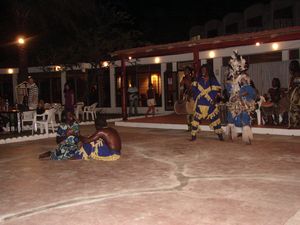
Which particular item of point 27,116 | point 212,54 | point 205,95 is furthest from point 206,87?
point 212,54

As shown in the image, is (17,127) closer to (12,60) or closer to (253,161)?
(253,161)

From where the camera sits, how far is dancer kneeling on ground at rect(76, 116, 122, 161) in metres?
7.89

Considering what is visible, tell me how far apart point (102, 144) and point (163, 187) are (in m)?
2.43

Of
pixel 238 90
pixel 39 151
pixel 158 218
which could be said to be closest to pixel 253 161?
pixel 238 90

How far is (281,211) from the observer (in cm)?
475

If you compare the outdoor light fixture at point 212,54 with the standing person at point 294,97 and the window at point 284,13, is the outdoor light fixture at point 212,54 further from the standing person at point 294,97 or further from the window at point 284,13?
the standing person at point 294,97

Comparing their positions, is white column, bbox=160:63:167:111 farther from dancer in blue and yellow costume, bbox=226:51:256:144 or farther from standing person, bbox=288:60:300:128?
dancer in blue and yellow costume, bbox=226:51:256:144

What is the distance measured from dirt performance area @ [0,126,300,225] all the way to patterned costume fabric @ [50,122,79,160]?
0.29 meters

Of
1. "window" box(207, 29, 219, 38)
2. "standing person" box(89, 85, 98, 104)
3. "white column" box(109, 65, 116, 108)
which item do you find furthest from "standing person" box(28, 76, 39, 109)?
"window" box(207, 29, 219, 38)

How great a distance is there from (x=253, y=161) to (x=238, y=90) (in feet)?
7.73

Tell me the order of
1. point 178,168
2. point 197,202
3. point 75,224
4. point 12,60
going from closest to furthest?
1. point 75,224
2. point 197,202
3. point 178,168
4. point 12,60

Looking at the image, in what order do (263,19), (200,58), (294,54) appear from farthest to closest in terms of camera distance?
(263,19)
(200,58)
(294,54)

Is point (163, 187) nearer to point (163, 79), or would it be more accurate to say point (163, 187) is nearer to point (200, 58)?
point (200, 58)

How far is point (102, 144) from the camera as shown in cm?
815
